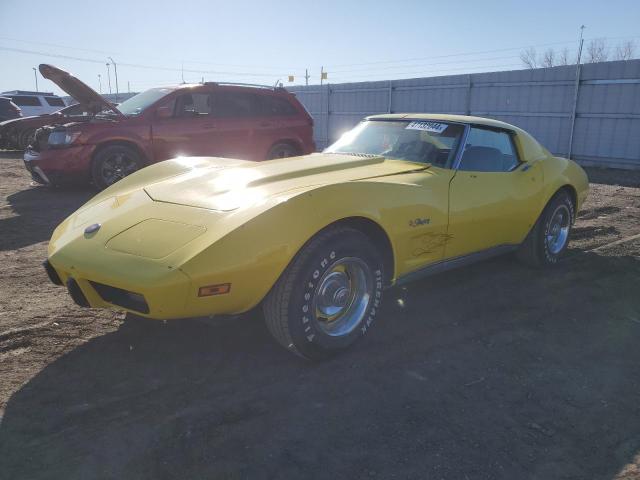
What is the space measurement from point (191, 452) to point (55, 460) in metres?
0.54

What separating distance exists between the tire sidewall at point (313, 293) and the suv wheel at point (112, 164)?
5.92 m

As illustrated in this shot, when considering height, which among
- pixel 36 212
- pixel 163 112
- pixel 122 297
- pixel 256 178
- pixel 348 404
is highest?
pixel 163 112

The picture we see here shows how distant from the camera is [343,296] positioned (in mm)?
3086

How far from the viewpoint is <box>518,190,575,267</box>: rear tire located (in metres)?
4.77

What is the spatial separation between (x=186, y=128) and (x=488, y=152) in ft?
18.0

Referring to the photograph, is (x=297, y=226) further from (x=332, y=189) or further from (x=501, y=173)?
(x=501, y=173)

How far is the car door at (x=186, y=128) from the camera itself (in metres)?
8.12

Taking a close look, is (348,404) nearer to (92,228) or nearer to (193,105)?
(92,228)

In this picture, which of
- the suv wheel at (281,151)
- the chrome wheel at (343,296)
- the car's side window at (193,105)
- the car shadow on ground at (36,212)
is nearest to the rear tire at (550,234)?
the chrome wheel at (343,296)

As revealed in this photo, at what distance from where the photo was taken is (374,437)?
2.34 metres

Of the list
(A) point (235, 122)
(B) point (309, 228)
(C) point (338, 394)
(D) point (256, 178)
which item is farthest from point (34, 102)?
(C) point (338, 394)

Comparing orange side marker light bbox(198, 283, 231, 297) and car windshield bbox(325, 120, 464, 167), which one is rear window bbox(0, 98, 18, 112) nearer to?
car windshield bbox(325, 120, 464, 167)

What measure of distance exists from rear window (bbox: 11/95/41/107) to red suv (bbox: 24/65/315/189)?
550 inches

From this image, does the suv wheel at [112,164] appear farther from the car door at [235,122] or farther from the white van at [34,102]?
the white van at [34,102]
